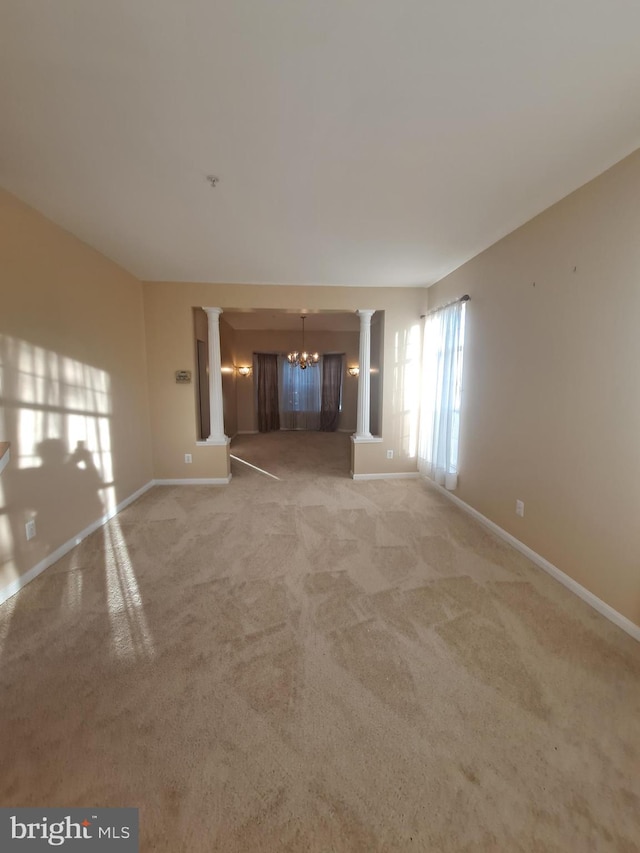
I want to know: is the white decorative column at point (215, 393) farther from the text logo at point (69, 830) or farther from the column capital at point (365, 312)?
the text logo at point (69, 830)

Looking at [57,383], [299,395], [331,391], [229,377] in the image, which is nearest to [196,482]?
[57,383]

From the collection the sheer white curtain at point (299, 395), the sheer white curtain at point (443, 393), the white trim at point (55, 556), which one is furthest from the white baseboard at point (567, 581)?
the sheer white curtain at point (299, 395)

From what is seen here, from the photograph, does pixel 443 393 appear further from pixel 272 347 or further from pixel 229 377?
pixel 272 347

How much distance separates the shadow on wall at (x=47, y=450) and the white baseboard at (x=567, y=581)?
3634 mm

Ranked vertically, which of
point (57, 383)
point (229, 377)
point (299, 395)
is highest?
point (229, 377)

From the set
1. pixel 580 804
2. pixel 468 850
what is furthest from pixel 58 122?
pixel 580 804

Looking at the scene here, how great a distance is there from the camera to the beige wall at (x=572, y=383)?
→ 72.2 inches

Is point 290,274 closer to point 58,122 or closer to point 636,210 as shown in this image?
point 58,122

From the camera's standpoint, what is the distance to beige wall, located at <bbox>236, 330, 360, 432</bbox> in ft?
27.4

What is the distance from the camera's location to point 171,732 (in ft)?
4.29

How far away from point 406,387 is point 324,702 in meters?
3.71

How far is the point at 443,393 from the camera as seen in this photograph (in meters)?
3.76

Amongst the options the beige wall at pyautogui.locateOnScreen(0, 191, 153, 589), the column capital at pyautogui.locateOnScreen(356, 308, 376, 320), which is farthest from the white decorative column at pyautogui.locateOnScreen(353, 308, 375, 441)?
the beige wall at pyautogui.locateOnScreen(0, 191, 153, 589)

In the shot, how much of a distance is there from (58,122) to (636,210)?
2957mm
